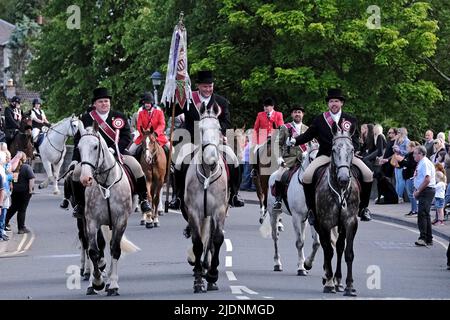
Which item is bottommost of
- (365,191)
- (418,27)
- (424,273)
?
(424,273)

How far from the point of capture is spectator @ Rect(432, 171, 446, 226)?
31797 millimetres

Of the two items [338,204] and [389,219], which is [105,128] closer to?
[338,204]

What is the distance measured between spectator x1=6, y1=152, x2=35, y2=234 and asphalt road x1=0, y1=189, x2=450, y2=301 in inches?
22.5

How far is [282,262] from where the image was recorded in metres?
24.4

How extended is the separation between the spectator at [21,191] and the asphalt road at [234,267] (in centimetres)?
57

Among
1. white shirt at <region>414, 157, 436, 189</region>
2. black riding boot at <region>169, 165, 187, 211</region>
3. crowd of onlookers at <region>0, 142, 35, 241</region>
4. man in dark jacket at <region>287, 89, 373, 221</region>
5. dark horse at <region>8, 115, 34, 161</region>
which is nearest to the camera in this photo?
man in dark jacket at <region>287, 89, 373, 221</region>

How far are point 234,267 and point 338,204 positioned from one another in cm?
381

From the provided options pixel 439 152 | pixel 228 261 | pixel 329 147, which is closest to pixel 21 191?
pixel 228 261

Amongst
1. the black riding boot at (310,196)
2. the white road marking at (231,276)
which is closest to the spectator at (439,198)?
the white road marking at (231,276)

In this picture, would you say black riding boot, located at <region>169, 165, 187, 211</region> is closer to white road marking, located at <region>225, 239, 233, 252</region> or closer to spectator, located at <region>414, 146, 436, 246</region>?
white road marking, located at <region>225, 239, 233, 252</region>

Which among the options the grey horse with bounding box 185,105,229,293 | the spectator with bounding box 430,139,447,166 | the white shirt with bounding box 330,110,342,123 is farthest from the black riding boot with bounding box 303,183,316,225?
the spectator with bounding box 430,139,447,166
